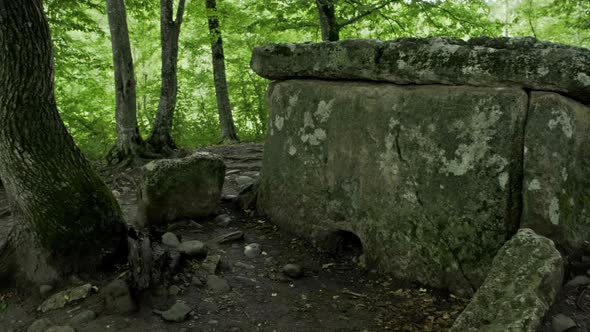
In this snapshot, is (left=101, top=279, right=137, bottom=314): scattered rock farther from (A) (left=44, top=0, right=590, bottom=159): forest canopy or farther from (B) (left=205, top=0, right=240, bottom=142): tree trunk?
(B) (left=205, top=0, right=240, bottom=142): tree trunk

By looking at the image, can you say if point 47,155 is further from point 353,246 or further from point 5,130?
point 353,246

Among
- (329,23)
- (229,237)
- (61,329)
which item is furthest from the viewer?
(329,23)

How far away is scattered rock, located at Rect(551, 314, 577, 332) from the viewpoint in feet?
10.1

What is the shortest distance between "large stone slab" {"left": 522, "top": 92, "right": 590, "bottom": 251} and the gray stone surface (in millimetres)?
481

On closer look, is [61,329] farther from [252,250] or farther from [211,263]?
[252,250]

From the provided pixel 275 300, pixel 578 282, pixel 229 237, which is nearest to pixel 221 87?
pixel 229 237

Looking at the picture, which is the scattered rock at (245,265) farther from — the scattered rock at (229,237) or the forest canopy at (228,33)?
the forest canopy at (228,33)

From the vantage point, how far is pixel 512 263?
2.94 m

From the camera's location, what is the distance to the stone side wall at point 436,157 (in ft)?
11.5

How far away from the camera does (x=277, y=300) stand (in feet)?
12.7

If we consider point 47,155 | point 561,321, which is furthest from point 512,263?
point 47,155

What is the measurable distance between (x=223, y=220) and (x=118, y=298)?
195 centimetres

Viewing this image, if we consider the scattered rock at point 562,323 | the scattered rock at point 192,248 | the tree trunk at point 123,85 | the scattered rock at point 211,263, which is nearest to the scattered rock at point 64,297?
the scattered rock at point 192,248

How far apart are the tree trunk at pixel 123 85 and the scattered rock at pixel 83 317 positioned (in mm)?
4712
